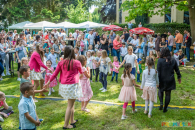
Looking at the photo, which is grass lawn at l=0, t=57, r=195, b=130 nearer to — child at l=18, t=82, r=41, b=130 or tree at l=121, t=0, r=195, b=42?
child at l=18, t=82, r=41, b=130

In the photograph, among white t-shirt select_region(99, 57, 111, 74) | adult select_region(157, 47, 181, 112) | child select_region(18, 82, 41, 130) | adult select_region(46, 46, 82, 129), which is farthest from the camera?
white t-shirt select_region(99, 57, 111, 74)

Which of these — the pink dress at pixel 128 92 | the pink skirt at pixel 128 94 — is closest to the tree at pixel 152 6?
the pink dress at pixel 128 92

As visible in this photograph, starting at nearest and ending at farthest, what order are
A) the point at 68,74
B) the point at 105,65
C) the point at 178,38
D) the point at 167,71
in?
the point at 68,74, the point at 167,71, the point at 105,65, the point at 178,38

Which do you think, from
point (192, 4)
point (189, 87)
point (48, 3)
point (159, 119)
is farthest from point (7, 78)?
point (48, 3)

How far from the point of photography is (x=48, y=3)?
126 feet

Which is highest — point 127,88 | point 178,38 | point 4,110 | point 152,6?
point 152,6

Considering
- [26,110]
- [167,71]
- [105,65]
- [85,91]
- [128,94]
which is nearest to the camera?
[26,110]

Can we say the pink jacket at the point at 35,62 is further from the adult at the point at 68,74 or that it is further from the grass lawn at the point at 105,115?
the adult at the point at 68,74

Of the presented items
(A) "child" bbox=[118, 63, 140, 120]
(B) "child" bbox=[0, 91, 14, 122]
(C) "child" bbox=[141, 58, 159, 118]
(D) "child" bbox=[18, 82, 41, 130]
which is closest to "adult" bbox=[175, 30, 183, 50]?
(C) "child" bbox=[141, 58, 159, 118]

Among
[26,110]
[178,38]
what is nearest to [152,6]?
[178,38]

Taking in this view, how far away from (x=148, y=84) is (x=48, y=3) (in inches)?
1470

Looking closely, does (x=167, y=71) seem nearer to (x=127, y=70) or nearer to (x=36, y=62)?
(x=127, y=70)

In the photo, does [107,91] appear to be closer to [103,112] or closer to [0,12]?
[103,112]

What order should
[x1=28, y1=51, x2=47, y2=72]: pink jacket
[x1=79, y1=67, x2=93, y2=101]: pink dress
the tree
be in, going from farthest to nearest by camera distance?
the tree → [x1=28, y1=51, x2=47, y2=72]: pink jacket → [x1=79, y1=67, x2=93, y2=101]: pink dress
